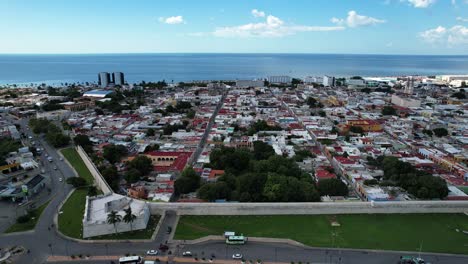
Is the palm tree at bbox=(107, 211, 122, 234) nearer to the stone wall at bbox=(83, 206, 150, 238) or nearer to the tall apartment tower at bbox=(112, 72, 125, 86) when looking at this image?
the stone wall at bbox=(83, 206, 150, 238)

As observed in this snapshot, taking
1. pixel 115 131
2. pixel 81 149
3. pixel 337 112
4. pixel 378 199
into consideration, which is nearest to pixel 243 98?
pixel 337 112

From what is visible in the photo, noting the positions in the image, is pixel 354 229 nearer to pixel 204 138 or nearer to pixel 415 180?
pixel 415 180

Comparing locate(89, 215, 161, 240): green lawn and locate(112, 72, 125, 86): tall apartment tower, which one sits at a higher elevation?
locate(112, 72, 125, 86): tall apartment tower

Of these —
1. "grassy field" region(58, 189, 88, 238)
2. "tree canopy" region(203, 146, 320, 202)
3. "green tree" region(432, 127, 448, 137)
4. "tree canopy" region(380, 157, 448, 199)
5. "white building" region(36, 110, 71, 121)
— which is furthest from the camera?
"white building" region(36, 110, 71, 121)

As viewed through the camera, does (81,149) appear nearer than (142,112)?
Yes

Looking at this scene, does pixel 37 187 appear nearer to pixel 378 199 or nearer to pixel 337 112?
pixel 378 199

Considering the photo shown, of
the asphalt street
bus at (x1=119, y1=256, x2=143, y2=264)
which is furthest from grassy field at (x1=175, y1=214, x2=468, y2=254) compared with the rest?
bus at (x1=119, y1=256, x2=143, y2=264)

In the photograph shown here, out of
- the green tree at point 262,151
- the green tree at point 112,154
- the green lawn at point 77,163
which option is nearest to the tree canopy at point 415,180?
the green tree at point 262,151
